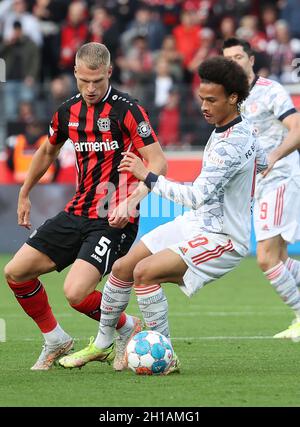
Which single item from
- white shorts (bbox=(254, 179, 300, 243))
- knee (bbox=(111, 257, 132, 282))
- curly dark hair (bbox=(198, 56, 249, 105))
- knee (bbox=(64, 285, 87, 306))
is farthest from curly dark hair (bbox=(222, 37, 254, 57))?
knee (bbox=(64, 285, 87, 306))

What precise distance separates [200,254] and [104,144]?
3.63 feet

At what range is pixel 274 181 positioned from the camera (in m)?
9.87

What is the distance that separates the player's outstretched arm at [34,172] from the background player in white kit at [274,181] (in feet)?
7.53

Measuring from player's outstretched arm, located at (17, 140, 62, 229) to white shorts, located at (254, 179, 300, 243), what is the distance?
248cm

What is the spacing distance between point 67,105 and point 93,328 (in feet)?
9.98

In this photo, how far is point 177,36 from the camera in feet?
65.5

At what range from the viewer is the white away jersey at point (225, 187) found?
693 cm

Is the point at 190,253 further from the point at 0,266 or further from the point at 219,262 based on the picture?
the point at 0,266

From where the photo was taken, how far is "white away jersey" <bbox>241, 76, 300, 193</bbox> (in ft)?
31.8

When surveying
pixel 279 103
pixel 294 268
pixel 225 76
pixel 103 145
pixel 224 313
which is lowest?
pixel 224 313

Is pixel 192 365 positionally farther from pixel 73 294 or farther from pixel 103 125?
pixel 103 125

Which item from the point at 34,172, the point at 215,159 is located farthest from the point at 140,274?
the point at 34,172

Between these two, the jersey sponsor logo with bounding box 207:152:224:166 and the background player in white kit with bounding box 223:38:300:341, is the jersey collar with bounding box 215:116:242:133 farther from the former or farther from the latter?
the background player in white kit with bounding box 223:38:300:341

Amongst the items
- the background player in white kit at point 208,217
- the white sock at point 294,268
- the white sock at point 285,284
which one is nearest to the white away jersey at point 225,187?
the background player in white kit at point 208,217
